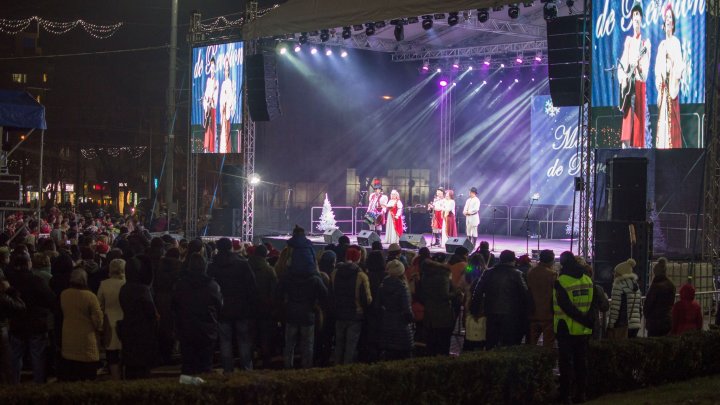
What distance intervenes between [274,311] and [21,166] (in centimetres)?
4099

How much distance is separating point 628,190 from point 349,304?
6647 mm

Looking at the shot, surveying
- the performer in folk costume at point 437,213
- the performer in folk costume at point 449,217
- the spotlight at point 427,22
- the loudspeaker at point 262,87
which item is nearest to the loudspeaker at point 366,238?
the performer in folk costume at point 437,213

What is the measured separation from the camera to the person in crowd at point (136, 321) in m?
8.73

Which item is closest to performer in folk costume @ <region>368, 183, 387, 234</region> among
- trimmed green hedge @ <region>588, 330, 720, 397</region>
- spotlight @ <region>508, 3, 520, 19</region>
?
spotlight @ <region>508, 3, 520, 19</region>

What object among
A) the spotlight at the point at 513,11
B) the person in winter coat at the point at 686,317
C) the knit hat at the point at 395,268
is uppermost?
the spotlight at the point at 513,11

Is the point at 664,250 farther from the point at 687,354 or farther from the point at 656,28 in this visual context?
the point at 687,354

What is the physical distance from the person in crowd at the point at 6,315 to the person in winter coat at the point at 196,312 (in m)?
1.57

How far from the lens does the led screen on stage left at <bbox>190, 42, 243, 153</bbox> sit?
24.8 meters

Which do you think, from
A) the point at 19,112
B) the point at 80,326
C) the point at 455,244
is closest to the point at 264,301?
the point at 80,326

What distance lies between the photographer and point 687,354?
1064cm

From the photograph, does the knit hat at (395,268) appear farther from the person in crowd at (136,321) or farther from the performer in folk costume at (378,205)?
the performer in folk costume at (378,205)

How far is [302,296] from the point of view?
9742 mm

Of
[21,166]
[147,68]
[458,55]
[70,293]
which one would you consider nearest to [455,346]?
[70,293]

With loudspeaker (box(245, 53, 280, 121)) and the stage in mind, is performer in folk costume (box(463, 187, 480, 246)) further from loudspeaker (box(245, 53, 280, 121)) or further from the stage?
loudspeaker (box(245, 53, 280, 121))
